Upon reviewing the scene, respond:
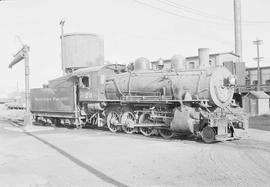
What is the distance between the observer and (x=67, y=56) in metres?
23.4

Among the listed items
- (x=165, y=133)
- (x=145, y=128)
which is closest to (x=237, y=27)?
(x=145, y=128)

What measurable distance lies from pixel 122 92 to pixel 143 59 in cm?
192

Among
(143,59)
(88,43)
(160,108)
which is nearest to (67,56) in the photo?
(88,43)

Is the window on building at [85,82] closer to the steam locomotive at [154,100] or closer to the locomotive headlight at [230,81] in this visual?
the steam locomotive at [154,100]

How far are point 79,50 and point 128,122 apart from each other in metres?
9.25

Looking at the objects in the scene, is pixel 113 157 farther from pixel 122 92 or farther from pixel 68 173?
pixel 122 92

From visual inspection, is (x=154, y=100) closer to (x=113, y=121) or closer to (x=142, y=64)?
(x=142, y=64)

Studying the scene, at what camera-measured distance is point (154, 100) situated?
14547 millimetres

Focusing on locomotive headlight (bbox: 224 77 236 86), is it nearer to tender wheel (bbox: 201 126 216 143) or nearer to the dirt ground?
tender wheel (bbox: 201 126 216 143)

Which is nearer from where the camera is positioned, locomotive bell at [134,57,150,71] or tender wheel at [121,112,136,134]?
tender wheel at [121,112,136,134]

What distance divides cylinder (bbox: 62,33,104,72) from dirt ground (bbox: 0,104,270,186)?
1125 centimetres

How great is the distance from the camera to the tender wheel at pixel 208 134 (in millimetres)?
12596

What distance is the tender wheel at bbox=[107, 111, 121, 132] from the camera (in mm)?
16719

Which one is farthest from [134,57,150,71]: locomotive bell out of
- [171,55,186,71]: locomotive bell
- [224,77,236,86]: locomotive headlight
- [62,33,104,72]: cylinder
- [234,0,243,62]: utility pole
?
[234,0,243,62]: utility pole
